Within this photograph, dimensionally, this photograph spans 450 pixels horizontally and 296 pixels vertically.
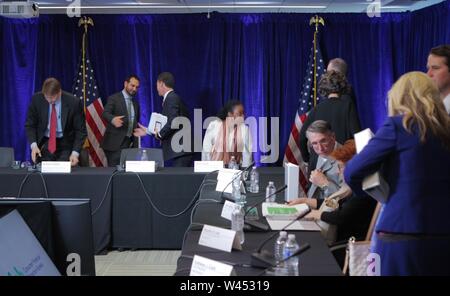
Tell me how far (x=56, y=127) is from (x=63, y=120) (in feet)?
0.28

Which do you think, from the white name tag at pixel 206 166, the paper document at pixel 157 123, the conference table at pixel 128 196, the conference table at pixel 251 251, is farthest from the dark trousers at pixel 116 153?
the conference table at pixel 251 251

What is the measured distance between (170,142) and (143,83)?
125 cm

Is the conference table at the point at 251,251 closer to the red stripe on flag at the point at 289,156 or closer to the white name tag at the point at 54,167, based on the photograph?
the white name tag at the point at 54,167

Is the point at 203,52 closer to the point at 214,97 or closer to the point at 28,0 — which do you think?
the point at 214,97

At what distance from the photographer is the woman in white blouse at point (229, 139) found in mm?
4750

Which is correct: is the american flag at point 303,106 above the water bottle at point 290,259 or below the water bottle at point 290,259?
above

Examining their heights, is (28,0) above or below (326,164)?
above

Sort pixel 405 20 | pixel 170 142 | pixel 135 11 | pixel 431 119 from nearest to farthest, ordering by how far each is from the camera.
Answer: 1. pixel 431 119
2. pixel 170 142
3. pixel 405 20
4. pixel 135 11

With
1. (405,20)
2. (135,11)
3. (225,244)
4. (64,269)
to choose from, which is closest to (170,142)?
(135,11)

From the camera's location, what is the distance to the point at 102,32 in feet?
20.2

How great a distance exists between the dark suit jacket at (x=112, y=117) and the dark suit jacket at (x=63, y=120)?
79 cm

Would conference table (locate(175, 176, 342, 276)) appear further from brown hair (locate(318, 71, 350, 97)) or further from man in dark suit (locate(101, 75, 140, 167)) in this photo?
man in dark suit (locate(101, 75, 140, 167))

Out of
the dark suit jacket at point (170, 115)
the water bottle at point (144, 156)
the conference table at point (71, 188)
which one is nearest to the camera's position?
the conference table at point (71, 188)

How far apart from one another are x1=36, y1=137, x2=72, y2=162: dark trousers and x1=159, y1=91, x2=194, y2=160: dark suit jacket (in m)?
0.93
